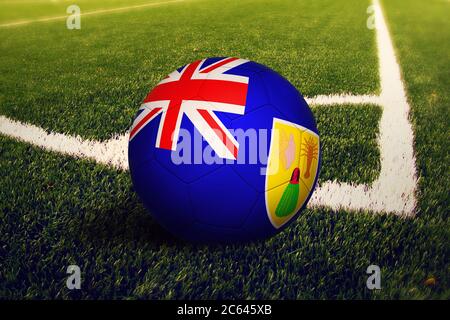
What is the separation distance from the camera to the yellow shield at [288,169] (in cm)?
225

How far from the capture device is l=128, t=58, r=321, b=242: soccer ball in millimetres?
2174

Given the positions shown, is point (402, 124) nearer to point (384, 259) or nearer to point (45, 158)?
point (384, 259)

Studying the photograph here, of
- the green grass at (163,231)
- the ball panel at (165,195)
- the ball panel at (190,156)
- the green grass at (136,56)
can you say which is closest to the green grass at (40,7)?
the green grass at (136,56)

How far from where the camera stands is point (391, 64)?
23.3 feet

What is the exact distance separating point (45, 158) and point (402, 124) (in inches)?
130

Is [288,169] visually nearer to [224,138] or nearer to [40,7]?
[224,138]

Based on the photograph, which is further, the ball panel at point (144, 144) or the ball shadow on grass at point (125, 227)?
the ball shadow on grass at point (125, 227)

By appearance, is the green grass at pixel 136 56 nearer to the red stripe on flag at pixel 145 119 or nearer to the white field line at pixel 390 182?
the white field line at pixel 390 182

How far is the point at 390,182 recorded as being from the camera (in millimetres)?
3273

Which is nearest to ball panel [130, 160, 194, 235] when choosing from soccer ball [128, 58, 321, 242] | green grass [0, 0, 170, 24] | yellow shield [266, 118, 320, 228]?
soccer ball [128, 58, 321, 242]

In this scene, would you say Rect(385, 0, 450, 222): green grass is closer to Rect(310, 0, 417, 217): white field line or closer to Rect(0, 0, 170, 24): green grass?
Rect(310, 0, 417, 217): white field line

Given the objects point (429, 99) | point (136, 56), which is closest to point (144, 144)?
point (429, 99)

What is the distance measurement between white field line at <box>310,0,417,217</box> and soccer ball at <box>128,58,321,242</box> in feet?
2.07
